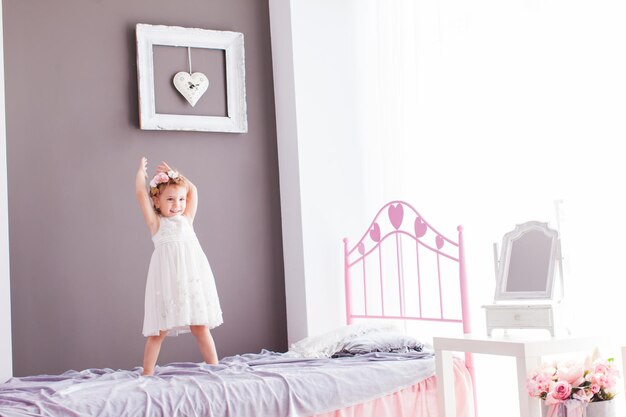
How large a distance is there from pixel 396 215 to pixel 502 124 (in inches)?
28.8

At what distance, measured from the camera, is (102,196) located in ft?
12.7

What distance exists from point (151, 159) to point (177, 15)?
30.8 inches

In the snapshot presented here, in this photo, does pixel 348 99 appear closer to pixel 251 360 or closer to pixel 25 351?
pixel 251 360

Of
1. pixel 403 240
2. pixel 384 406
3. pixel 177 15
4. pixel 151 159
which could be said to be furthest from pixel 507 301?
pixel 177 15

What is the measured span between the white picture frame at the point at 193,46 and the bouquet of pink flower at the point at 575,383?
2223 millimetres

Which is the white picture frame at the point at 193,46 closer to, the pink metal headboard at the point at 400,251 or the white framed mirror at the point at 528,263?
the pink metal headboard at the point at 400,251

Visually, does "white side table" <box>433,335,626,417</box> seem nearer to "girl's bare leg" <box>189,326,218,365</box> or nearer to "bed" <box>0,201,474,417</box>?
"bed" <box>0,201,474,417</box>

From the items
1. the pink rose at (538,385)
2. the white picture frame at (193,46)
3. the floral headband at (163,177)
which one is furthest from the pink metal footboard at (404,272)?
the floral headband at (163,177)

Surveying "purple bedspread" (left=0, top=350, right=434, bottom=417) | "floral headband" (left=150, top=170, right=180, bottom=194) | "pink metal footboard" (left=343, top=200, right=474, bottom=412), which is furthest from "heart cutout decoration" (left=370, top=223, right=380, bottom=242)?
"floral headband" (left=150, top=170, right=180, bottom=194)

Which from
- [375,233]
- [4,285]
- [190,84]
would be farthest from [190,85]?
[4,285]

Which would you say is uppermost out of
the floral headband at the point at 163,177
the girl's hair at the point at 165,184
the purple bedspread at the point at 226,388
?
the floral headband at the point at 163,177

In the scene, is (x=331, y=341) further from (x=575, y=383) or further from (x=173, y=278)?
(x=575, y=383)

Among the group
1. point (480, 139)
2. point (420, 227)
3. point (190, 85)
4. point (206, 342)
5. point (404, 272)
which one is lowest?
point (206, 342)

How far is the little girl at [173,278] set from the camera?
10.5ft
